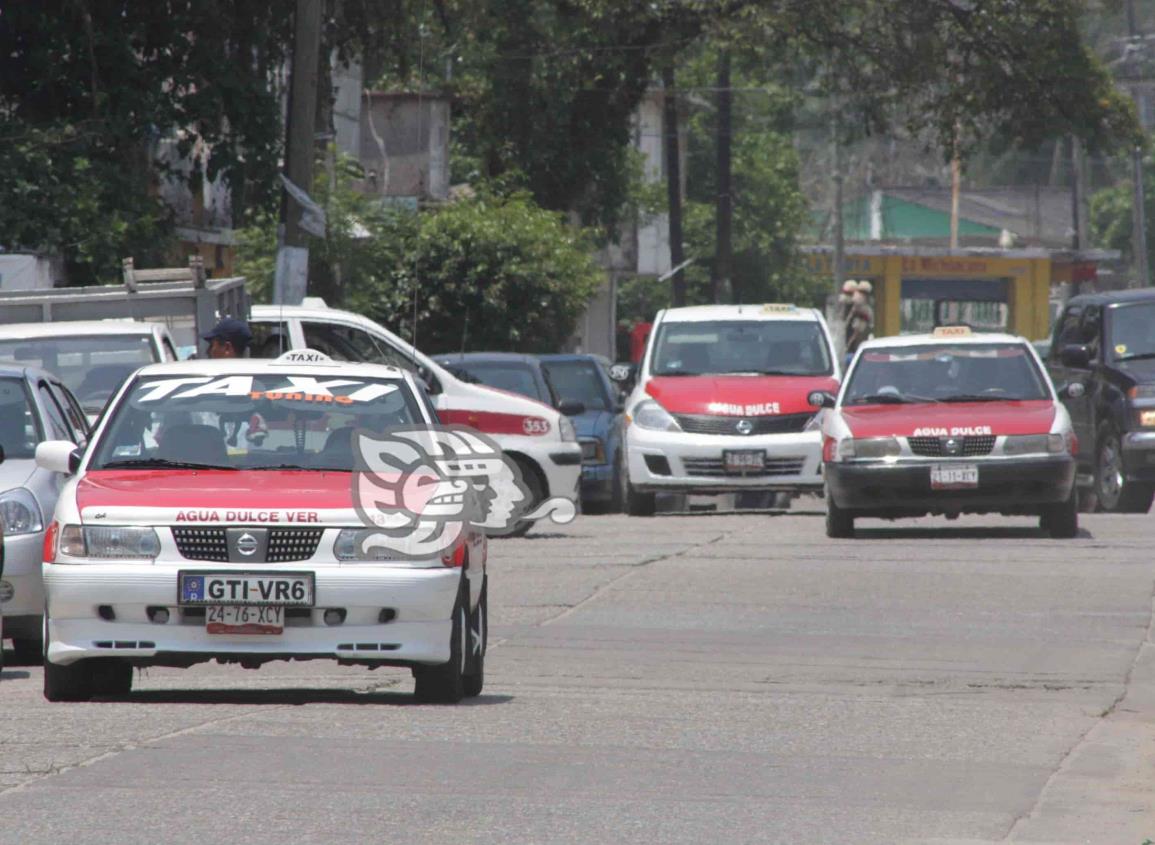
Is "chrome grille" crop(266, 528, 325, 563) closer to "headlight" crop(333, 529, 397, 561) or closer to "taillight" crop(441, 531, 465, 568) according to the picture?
"headlight" crop(333, 529, 397, 561)

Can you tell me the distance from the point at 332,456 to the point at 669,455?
40.8 ft

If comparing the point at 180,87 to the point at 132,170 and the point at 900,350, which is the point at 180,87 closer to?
the point at 132,170

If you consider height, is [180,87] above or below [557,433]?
above

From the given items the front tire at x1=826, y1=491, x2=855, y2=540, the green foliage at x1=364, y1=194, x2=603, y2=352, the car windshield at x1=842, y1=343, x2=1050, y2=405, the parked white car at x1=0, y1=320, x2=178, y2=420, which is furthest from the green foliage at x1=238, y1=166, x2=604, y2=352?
the parked white car at x1=0, y1=320, x2=178, y2=420

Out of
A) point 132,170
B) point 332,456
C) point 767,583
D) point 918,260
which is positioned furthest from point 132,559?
point 918,260

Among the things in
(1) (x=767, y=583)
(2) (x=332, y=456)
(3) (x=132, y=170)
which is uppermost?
(3) (x=132, y=170)

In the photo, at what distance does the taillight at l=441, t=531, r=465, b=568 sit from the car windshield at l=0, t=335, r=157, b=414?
711 centimetres

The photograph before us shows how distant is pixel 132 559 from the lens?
9.74m

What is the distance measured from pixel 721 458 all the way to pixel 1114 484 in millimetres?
3910

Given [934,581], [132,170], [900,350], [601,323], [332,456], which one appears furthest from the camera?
[601,323]

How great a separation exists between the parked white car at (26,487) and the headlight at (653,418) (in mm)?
9552

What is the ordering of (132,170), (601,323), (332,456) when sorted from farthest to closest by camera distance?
(601,323), (132,170), (332,456)

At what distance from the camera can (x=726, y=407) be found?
Result: 74.7 ft

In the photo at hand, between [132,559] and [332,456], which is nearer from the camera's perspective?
[132,559]
